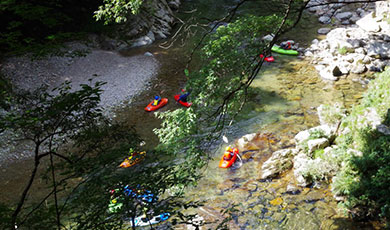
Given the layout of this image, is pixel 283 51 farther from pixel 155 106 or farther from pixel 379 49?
pixel 155 106

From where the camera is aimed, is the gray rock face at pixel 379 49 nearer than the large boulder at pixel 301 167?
No

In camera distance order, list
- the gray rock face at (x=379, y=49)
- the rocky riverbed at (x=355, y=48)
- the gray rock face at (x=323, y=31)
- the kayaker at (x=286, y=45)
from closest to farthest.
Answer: the rocky riverbed at (x=355, y=48), the gray rock face at (x=379, y=49), the kayaker at (x=286, y=45), the gray rock face at (x=323, y=31)

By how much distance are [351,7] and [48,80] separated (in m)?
13.1

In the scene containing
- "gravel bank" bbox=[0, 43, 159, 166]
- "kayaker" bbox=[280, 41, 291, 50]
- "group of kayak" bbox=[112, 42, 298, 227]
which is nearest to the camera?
"group of kayak" bbox=[112, 42, 298, 227]

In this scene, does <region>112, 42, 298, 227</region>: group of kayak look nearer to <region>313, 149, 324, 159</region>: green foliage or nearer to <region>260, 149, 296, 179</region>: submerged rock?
<region>260, 149, 296, 179</region>: submerged rock

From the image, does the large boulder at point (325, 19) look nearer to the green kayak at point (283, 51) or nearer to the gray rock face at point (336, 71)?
the green kayak at point (283, 51)

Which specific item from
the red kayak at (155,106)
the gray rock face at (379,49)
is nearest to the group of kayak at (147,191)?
the red kayak at (155,106)

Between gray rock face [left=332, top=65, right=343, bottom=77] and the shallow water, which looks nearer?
the shallow water

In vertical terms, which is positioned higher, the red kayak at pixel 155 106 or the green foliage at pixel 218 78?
the green foliage at pixel 218 78

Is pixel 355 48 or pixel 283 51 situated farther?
pixel 283 51

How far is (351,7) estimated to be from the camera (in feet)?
44.4

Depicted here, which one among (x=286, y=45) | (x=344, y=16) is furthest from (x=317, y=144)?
(x=344, y=16)

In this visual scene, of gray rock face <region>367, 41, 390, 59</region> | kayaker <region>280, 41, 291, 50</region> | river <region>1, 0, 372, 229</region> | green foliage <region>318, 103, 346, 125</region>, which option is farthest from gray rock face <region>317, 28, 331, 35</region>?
green foliage <region>318, 103, 346, 125</region>

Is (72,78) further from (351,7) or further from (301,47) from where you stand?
(351,7)
